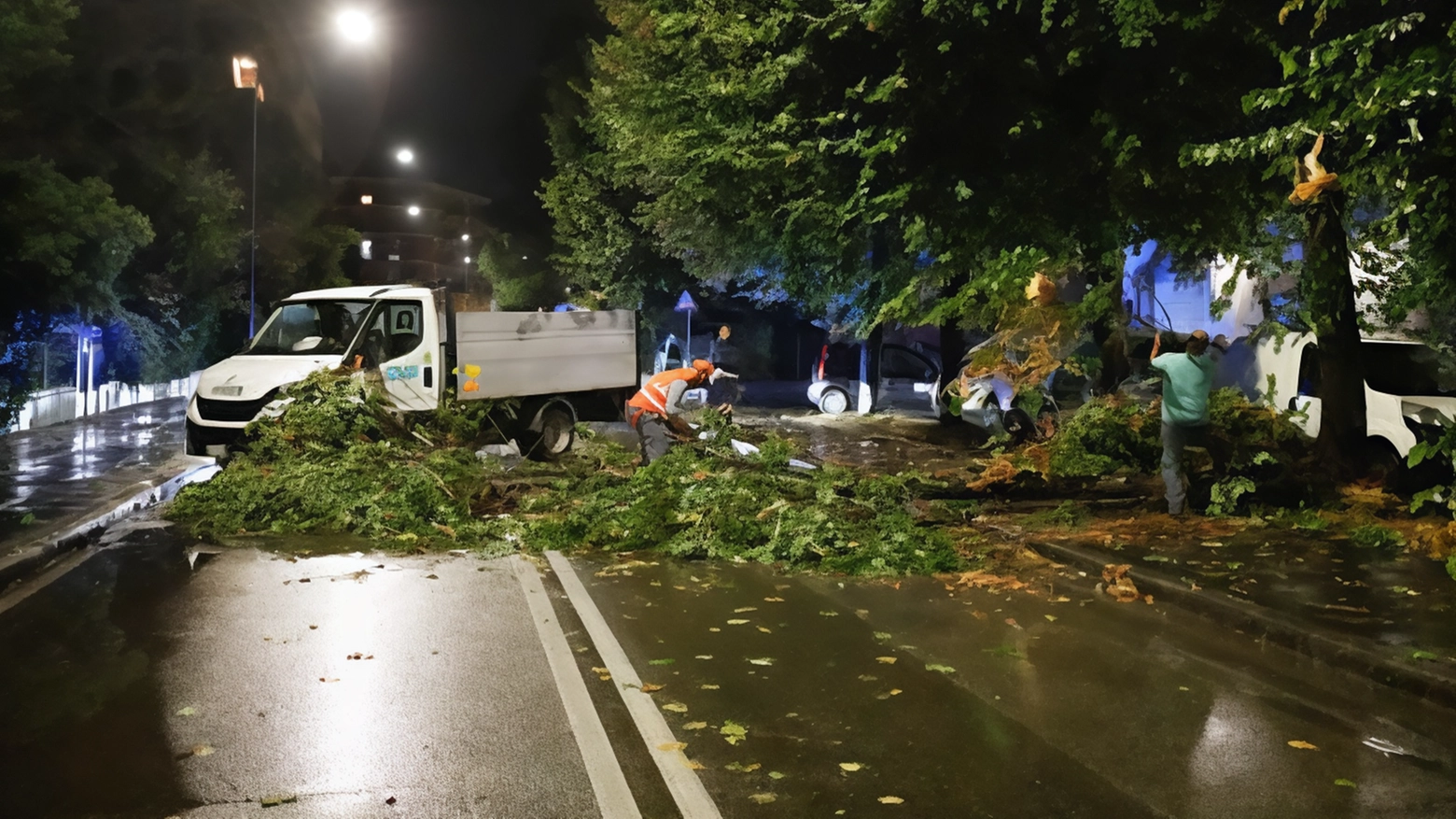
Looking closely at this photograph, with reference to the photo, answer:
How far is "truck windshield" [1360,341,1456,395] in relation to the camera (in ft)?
36.8

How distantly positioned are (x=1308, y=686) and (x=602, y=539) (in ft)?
19.1

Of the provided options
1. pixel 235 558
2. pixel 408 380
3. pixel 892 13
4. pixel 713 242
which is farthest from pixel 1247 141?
pixel 713 242

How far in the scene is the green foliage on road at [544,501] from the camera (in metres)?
9.62

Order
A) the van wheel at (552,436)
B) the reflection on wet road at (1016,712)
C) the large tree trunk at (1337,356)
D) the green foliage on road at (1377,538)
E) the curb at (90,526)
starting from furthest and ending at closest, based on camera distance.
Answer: the van wheel at (552,436)
the large tree trunk at (1337,356)
the green foliage on road at (1377,538)
the curb at (90,526)
the reflection on wet road at (1016,712)

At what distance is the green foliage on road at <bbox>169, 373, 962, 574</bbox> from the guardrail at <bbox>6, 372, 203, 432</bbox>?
498cm

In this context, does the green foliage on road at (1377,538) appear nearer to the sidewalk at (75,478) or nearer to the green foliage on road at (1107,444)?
the green foliage on road at (1107,444)

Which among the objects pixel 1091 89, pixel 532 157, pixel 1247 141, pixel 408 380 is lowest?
pixel 408 380

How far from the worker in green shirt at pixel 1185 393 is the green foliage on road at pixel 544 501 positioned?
2192 mm

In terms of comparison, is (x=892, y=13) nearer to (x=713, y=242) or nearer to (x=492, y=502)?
(x=492, y=502)

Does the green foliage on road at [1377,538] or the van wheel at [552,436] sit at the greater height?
the van wheel at [552,436]

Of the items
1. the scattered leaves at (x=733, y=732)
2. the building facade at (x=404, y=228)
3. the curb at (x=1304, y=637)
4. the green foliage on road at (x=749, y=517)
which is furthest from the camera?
the building facade at (x=404, y=228)

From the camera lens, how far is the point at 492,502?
11.9 meters

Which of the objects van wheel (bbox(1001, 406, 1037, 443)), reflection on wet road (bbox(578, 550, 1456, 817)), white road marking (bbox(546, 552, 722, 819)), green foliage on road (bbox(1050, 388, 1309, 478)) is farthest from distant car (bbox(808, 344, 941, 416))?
white road marking (bbox(546, 552, 722, 819))

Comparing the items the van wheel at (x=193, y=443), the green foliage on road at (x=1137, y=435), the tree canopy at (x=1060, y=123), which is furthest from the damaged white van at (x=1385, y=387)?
the van wheel at (x=193, y=443)
